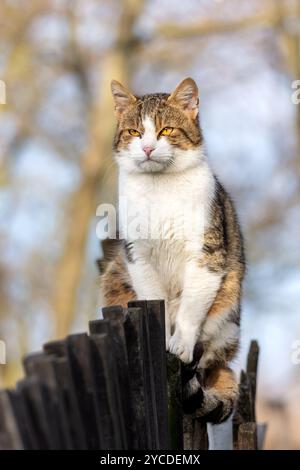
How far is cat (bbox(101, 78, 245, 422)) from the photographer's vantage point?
356 cm

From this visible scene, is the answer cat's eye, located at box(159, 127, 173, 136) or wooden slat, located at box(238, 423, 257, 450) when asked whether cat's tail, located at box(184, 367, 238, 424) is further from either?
cat's eye, located at box(159, 127, 173, 136)

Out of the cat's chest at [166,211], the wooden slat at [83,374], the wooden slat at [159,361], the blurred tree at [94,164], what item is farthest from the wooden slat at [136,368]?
the blurred tree at [94,164]

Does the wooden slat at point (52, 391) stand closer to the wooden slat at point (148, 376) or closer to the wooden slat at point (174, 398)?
the wooden slat at point (148, 376)

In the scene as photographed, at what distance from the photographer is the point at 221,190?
3.93 meters

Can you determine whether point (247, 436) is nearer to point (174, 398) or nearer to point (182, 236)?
point (174, 398)

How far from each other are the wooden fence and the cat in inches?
15.0

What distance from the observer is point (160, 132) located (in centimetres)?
366

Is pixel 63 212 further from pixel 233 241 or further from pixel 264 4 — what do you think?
pixel 233 241

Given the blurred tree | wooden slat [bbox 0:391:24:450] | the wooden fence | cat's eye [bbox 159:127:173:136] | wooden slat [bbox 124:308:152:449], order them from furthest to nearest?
the blurred tree < cat's eye [bbox 159:127:173:136] < wooden slat [bbox 124:308:152:449] < the wooden fence < wooden slat [bbox 0:391:24:450]

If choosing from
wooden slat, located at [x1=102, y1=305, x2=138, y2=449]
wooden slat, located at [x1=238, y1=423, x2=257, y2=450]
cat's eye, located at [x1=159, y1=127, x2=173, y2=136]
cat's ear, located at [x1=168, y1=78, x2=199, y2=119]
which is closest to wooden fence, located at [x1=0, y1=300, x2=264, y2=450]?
wooden slat, located at [x1=102, y1=305, x2=138, y2=449]

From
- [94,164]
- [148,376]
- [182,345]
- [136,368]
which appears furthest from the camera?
[94,164]

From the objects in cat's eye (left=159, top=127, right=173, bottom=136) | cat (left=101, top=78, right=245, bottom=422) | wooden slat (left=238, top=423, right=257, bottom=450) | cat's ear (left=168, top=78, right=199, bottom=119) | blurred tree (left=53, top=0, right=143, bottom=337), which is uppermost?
blurred tree (left=53, top=0, right=143, bottom=337)

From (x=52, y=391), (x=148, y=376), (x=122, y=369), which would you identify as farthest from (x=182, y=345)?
(x=52, y=391)

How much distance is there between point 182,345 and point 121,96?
1213mm
